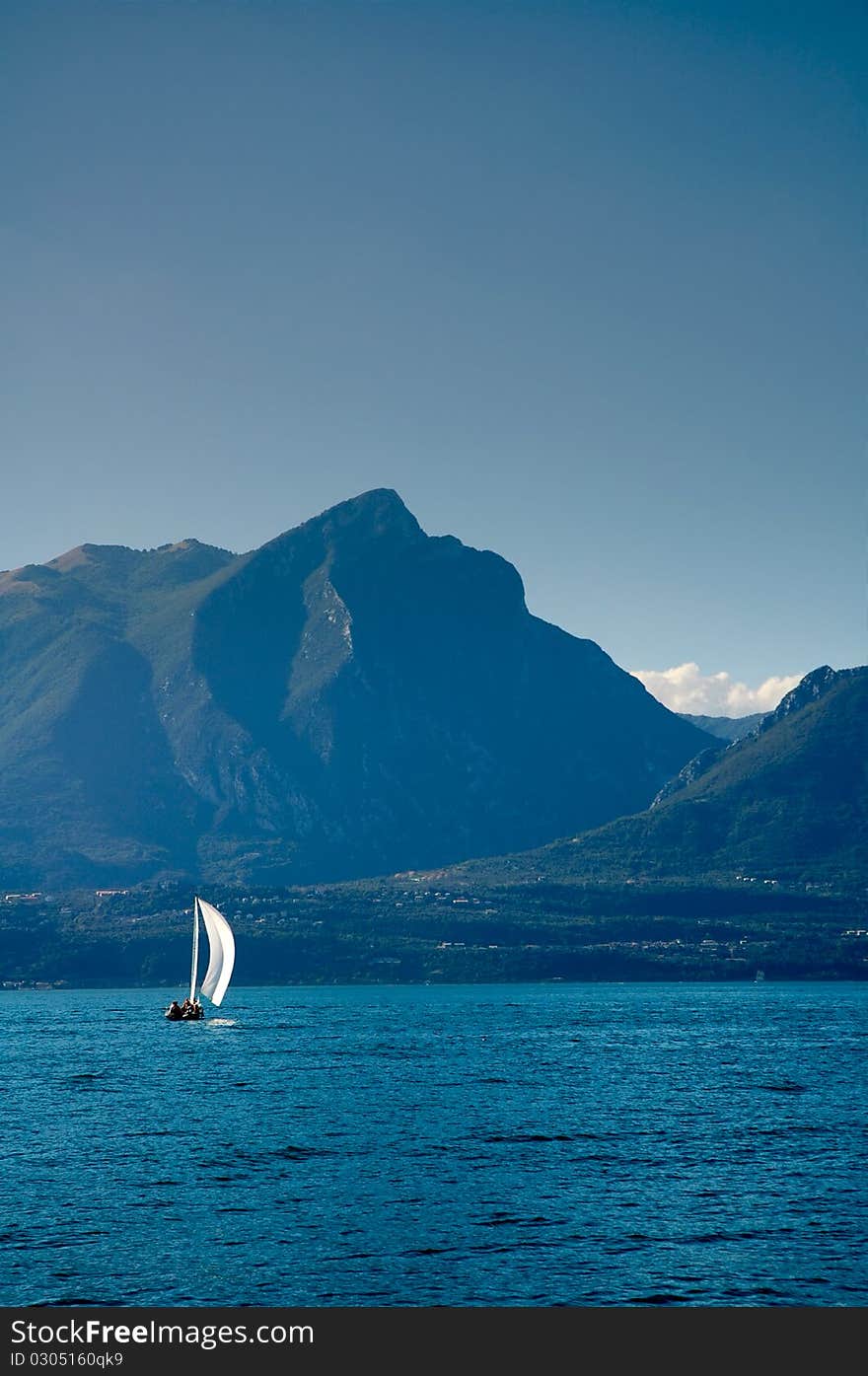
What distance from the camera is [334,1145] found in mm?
108125

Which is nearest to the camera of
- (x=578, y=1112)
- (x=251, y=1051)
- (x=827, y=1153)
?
(x=827, y=1153)

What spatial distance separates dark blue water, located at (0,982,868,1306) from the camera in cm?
6750

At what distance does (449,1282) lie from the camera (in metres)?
66.9

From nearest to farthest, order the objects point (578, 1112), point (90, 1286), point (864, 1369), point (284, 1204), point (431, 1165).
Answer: point (864, 1369)
point (90, 1286)
point (284, 1204)
point (431, 1165)
point (578, 1112)

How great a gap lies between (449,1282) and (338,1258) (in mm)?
7257

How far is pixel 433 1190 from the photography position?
90.1 m

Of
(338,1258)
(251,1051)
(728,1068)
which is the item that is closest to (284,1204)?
(338,1258)

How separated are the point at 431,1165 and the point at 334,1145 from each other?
39.8 feet

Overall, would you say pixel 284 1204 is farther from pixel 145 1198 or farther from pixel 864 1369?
pixel 864 1369

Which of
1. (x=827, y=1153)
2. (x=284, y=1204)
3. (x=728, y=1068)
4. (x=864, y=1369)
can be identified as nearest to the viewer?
(x=864, y=1369)

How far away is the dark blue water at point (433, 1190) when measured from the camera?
67.5 m

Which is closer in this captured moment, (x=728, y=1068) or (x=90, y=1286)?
(x=90, y=1286)

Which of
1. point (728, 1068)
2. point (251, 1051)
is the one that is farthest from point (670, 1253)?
point (251, 1051)

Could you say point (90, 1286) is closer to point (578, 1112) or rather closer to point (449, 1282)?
point (449, 1282)
